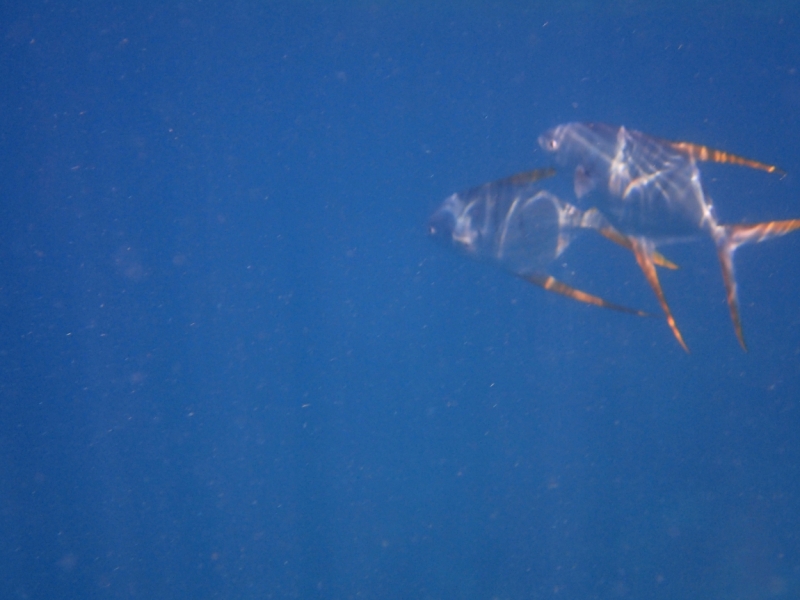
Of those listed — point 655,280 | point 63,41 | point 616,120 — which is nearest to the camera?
point 655,280

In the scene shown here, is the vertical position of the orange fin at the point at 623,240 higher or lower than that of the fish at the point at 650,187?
lower

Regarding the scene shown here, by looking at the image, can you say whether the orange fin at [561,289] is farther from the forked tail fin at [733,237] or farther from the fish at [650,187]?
the forked tail fin at [733,237]

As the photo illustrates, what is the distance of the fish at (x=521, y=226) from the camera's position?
3.81 meters

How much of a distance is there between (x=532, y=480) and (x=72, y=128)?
10.9 metres

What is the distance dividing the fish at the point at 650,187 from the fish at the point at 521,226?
36 cm

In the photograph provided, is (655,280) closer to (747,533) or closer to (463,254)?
(463,254)

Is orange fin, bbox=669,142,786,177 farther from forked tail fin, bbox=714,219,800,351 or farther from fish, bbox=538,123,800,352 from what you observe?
forked tail fin, bbox=714,219,800,351

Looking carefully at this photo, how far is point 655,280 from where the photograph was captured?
10.7ft

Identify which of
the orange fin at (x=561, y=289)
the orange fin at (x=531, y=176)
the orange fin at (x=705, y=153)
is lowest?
the orange fin at (x=561, y=289)

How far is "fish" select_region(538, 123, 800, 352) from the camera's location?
3.24 m

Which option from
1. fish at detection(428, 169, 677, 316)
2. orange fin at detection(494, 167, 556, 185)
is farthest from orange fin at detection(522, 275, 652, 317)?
orange fin at detection(494, 167, 556, 185)

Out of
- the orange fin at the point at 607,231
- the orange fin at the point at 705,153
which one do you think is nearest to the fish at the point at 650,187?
the orange fin at the point at 705,153

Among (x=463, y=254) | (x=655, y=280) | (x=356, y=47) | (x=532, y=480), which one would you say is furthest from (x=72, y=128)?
(x=532, y=480)

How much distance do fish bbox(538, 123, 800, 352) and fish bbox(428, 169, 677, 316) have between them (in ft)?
1.16
